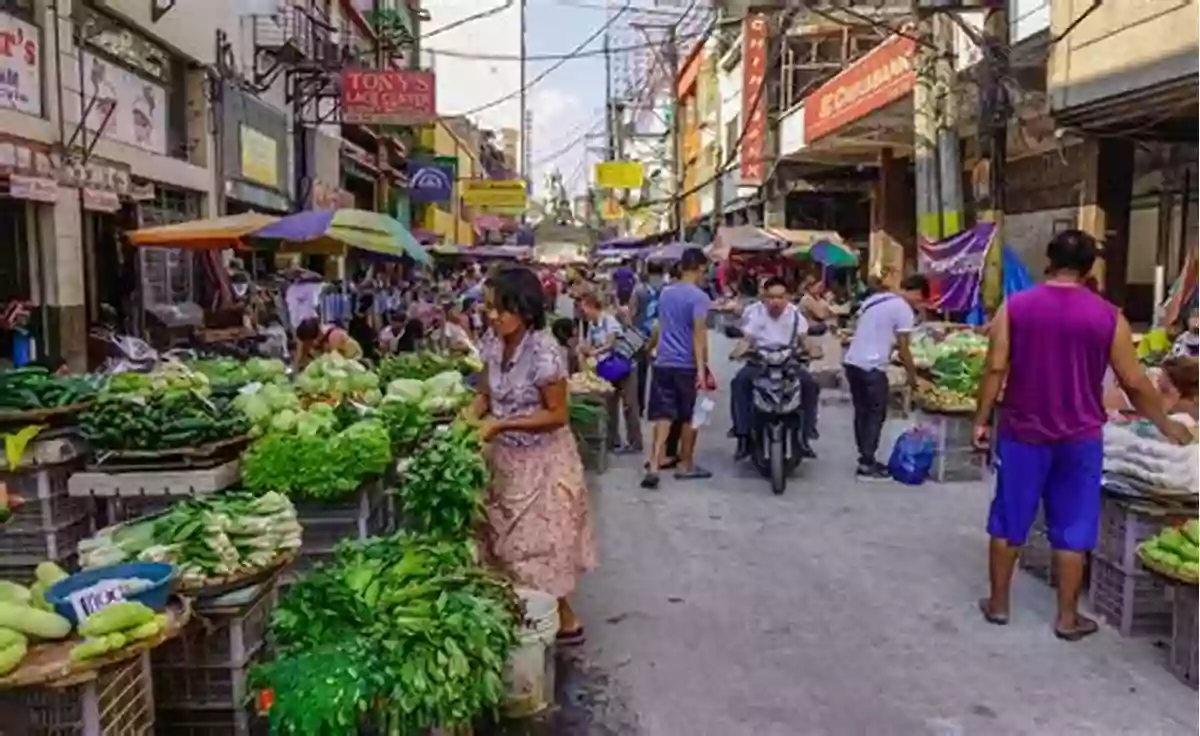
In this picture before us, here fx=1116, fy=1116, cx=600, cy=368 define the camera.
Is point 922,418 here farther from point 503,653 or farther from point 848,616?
point 503,653

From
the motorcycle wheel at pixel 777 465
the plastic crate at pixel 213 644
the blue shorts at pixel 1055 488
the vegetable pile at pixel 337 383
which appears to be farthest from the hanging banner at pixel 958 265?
the plastic crate at pixel 213 644

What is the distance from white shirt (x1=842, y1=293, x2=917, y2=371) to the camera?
9094 mm

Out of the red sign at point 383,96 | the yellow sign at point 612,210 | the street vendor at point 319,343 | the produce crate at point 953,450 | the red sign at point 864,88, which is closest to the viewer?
the produce crate at point 953,450

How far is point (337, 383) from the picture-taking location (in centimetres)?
745

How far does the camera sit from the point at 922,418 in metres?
9.45

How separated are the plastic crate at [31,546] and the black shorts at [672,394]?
484 cm

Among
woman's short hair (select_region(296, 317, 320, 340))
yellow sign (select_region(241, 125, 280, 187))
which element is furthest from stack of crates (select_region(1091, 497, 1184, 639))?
yellow sign (select_region(241, 125, 280, 187))

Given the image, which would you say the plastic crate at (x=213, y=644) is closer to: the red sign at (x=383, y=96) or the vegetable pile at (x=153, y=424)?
the vegetable pile at (x=153, y=424)

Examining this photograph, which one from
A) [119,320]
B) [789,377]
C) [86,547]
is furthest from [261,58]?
[86,547]

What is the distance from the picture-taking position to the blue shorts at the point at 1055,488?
5.21 metres

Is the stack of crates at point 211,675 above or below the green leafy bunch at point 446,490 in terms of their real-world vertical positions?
below

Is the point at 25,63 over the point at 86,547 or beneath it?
over

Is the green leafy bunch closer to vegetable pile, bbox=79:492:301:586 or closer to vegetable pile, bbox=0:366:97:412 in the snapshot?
vegetable pile, bbox=79:492:301:586

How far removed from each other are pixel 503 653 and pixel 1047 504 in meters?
3.01
